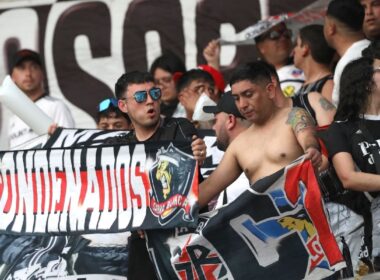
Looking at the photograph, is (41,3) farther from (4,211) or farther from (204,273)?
(204,273)

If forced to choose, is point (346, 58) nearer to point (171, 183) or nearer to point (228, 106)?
point (228, 106)

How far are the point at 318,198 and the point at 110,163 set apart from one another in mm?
1664

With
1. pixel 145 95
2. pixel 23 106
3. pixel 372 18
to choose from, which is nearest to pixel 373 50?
pixel 372 18

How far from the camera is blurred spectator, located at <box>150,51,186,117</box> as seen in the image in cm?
1032

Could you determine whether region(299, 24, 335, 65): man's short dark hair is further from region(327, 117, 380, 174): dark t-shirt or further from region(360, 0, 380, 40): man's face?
region(327, 117, 380, 174): dark t-shirt

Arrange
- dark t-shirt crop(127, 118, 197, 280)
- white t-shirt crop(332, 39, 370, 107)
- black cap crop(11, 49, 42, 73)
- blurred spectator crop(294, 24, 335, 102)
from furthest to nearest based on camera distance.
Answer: black cap crop(11, 49, 42, 73), blurred spectator crop(294, 24, 335, 102), white t-shirt crop(332, 39, 370, 107), dark t-shirt crop(127, 118, 197, 280)

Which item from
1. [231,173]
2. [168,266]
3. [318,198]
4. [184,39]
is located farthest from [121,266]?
[184,39]

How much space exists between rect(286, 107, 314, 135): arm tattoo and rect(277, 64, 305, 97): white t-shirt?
2.16 metres

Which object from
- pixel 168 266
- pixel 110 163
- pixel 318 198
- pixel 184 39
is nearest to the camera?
pixel 318 198

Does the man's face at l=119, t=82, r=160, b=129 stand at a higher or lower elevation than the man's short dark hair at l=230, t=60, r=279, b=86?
lower

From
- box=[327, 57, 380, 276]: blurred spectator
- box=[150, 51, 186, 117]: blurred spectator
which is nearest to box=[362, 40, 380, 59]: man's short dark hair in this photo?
box=[327, 57, 380, 276]: blurred spectator

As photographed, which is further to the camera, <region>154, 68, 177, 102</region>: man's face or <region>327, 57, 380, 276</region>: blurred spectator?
<region>154, 68, 177, 102</region>: man's face

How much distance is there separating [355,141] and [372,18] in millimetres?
1606

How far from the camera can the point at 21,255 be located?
8.23 meters
